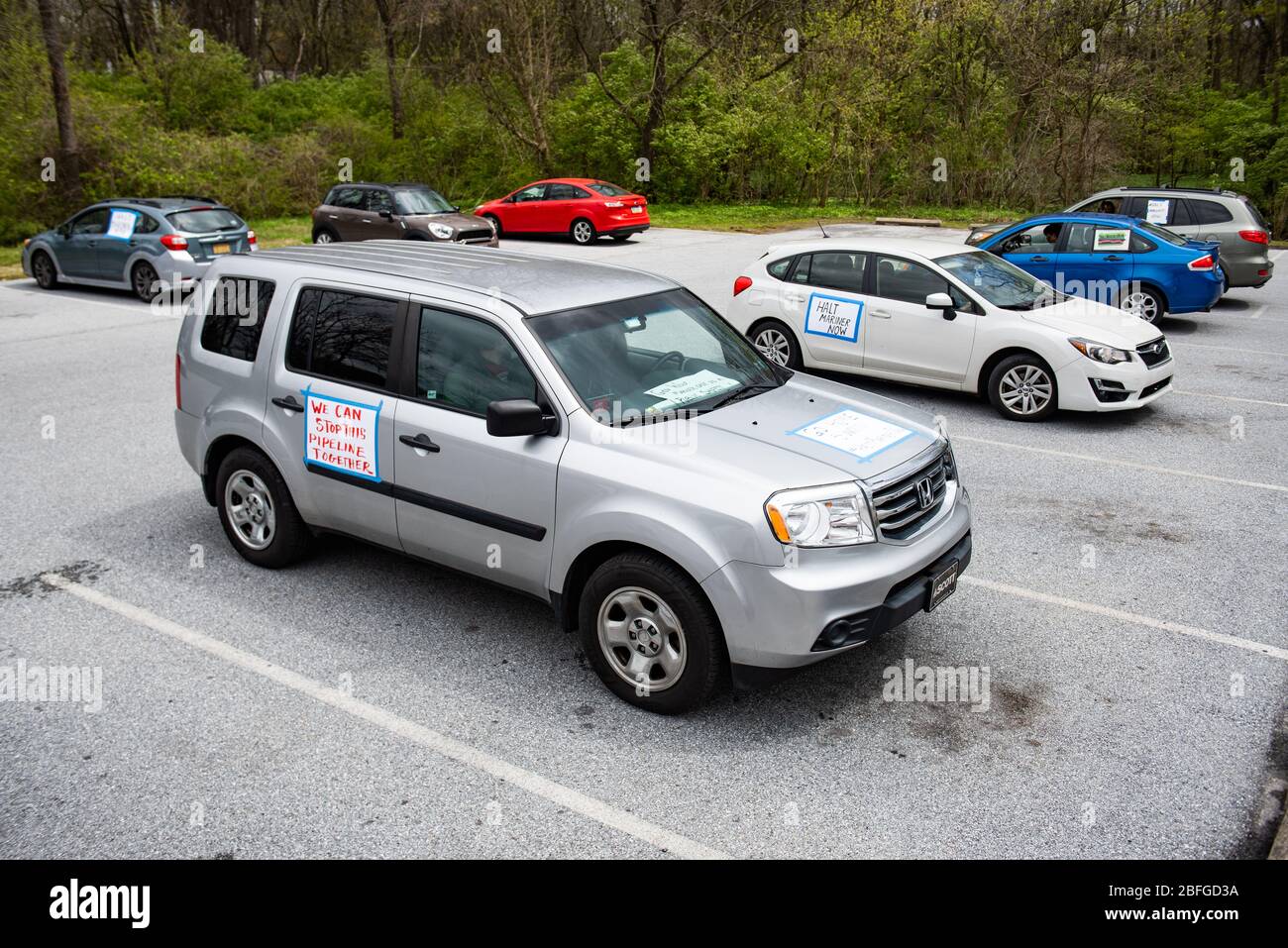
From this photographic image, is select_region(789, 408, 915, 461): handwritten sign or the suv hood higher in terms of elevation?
the suv hood

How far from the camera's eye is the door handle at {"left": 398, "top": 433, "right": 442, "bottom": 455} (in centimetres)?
496

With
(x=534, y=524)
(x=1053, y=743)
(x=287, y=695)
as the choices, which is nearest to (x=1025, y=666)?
(x=1053, y=743)

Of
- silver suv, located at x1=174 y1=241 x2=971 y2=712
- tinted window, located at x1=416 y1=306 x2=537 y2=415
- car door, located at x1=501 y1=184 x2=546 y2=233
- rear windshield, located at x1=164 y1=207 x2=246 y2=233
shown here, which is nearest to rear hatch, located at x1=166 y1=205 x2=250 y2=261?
rear windshield, located at x1=164 y1=207 x2=246 y2=233

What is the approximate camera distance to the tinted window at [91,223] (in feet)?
55.7

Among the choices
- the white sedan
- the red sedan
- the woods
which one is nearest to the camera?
the white sedan

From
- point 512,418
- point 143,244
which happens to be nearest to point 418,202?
point 143,244

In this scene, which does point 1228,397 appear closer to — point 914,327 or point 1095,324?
point 1095,324

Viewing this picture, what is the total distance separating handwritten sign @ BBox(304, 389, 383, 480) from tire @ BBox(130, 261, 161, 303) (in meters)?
12.6

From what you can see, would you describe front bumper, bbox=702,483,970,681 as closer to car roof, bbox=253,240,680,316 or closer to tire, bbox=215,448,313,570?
car roof, bbox=253,240,680,316

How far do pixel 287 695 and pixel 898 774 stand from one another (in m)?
2.75

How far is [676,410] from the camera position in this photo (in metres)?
4.88

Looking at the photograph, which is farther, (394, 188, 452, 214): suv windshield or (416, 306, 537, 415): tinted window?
(394, 188, 452, 214): suv windshield

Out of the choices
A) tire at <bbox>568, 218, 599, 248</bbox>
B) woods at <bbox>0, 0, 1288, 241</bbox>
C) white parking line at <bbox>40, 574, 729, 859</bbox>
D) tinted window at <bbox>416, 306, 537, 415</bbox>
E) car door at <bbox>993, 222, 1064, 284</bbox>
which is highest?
woods at <bbox>0, 0, 1288, 241</bbox>
